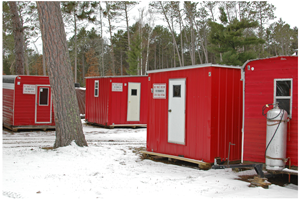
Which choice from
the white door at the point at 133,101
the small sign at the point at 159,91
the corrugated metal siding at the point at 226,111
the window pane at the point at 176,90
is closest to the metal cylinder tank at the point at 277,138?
the corrugated metal siding at the point at 226,111

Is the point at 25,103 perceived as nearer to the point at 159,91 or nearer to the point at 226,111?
the point at 159,91

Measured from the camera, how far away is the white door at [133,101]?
530 inches

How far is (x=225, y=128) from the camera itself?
6402mm

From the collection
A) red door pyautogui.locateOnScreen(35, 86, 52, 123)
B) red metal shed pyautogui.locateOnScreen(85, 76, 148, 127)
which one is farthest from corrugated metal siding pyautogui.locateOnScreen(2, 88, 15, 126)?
red metal shed pyautogui.locateOnScreen(85, 76, 148, 127)

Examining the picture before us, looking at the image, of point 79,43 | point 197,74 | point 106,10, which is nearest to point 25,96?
point 197,74

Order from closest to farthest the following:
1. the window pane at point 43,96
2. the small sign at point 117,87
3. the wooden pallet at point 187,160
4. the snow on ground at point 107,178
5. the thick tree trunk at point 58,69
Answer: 1. the snow on ground at point 107,178
2. the wooden pallet at point 187,160
3. the thick tree trunk at point 58,69
4. the window pane at point 43,96
5. the small sign at point 117,87

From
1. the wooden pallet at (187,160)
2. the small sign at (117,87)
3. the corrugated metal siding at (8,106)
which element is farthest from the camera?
the small sign at (117,87)

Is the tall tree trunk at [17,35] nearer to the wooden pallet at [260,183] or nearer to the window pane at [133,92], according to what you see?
the window pane at [133,92]

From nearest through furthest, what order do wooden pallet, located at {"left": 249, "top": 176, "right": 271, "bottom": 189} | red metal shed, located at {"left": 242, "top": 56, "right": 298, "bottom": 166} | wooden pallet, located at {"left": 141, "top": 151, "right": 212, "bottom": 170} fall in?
wooden pallet, located at {"left": 249, "top": 176, "right": 271, "bottom": 189} < red metal shed, located at {"left": 242, "top": 56, "right": 298, "bottom": 166} < wooden pallet, located at {"left": 141, "top": 151, "right": 212, "bottom": 170}

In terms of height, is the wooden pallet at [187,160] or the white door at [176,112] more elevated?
the white door at [176,112]

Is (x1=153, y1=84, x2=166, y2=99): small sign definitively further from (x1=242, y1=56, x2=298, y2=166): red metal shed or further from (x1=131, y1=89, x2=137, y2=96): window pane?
(x1=131, y1=89, x2=137, y2=96): window pane

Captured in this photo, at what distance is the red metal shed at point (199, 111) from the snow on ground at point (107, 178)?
1.63ft

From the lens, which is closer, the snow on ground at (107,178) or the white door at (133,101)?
the snow on ground at (107,178)

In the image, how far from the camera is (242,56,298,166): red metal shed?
→ 517cm
